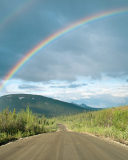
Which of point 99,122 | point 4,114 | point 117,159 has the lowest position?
point 99,122

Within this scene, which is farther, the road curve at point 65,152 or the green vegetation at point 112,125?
the green vegetation at point 112,125

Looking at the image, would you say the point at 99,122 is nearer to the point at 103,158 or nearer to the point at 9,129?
the point at 9,129

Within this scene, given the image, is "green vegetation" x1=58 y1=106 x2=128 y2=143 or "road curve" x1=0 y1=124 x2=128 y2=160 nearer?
"road curve" x1=0 y1=124 x2=128 y2=160

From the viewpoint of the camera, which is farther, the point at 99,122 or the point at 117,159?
the point at 99,122

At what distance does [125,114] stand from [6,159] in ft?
146

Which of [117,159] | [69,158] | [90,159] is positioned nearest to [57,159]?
[69,158]

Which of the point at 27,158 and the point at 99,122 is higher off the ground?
the point at 27,158

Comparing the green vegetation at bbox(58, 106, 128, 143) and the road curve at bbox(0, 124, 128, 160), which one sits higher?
the road curve at bbox(0, 124, 128, 160)

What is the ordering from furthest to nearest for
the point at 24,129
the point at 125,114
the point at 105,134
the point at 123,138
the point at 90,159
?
the point at 125,114
the point at 24,129
the point at 105,134
the point at 123,138
the point at 90,159

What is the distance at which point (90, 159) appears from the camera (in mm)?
6781

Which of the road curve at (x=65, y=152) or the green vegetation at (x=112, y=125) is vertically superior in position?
the road curve at (x=65, y=152)

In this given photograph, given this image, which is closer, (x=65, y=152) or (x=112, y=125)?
(x=65, y=152)

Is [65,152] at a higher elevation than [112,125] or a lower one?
higher

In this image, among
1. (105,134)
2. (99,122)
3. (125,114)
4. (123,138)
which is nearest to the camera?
(123,138)
